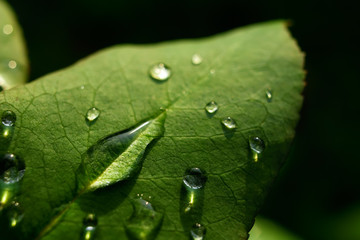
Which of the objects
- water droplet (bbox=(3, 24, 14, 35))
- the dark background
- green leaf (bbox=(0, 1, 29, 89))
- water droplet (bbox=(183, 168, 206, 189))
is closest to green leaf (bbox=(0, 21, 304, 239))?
water droplet (bbox=(183, 168, 206, 189))

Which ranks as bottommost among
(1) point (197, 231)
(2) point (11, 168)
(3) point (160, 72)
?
(1) point (197, 231)

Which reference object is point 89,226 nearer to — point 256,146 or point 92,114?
point 92,114

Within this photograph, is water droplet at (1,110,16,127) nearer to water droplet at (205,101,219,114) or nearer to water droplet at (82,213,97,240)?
water droplet at (82,213,97,240)

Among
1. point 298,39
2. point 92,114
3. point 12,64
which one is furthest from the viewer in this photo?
point 298,39

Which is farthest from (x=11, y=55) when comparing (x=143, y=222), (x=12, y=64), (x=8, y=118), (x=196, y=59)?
(x=143, y=222)

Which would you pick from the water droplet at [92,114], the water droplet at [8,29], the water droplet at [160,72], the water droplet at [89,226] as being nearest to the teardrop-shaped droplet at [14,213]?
the water droplet at [89,226]

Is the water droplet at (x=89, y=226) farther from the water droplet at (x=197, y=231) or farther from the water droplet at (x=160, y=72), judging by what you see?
the water droplet at (x=160, y=72)
